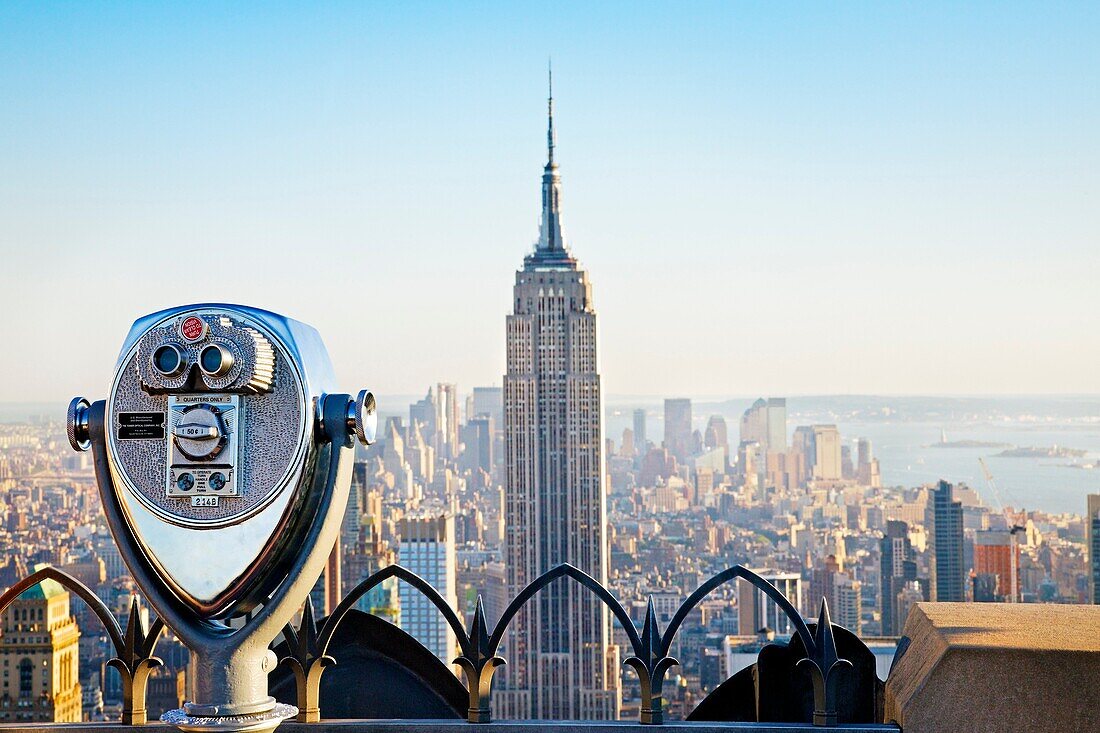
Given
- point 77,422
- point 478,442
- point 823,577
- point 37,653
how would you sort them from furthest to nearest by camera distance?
point 478,442
point 823,577
point 37,653
point 77,422

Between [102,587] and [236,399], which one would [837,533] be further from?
[236,399]

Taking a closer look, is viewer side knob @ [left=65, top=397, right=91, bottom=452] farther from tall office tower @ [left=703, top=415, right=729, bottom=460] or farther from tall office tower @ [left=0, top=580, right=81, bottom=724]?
tall office tower @ [left=703, top=415, right=729, bottom=460]

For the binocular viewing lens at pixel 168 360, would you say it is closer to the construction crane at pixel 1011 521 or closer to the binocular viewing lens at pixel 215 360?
the binocular viewing lens at pixel 215 360

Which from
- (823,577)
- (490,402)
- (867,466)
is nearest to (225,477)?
(823,577)

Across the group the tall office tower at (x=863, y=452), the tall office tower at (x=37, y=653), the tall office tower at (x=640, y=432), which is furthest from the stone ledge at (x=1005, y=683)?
the tall office tower at (x=640, y=432)

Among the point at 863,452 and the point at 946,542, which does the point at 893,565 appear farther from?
the point at 863,452

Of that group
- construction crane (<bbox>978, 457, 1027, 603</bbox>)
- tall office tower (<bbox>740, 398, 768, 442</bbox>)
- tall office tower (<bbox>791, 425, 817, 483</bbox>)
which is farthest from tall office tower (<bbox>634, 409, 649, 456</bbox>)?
construction crane (<bbox>978, 457, 1027, 603</bbox>)
